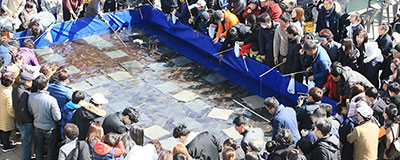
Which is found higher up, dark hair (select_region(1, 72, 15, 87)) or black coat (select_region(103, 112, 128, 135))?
dark hair (select_region(1, 72, 15, 87))

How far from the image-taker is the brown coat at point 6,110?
8.21 meters

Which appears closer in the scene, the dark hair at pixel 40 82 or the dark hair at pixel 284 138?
the dark hair at pixel 284 138

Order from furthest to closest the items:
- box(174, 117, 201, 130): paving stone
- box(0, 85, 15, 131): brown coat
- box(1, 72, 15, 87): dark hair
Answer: box(174, 117, 201, 130): paving stone → box(0, 85, 15, 131): brown coat → box(1, 72, 15, 87): dark hair

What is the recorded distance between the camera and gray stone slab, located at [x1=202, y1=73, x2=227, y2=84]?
36.2 ft

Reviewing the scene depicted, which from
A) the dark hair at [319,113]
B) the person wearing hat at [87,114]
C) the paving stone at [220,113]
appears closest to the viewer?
the dark hair at [319,113]

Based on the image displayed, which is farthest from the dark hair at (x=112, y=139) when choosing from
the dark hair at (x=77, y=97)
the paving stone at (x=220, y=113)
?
the paving stone at (x=220, y=113)

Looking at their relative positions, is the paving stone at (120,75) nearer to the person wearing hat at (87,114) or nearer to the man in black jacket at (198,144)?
the person wearing hat at (87,114)

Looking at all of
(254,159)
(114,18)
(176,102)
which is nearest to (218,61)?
(176,102)

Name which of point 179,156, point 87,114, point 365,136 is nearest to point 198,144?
point 179,156

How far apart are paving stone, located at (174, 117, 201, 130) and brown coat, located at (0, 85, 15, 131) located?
268cm

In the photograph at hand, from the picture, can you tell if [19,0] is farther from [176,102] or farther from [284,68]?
[284,68]

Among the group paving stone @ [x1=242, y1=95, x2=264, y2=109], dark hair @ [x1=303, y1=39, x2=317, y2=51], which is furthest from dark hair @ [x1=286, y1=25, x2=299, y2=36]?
paving stone @ [x1=242, y1=95, x2=264, y2=109]

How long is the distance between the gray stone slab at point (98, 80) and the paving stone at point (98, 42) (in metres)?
1.54

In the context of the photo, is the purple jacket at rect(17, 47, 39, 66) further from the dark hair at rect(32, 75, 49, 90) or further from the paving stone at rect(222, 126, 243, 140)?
the paving stone at rect(222, 126, 243, 140)
